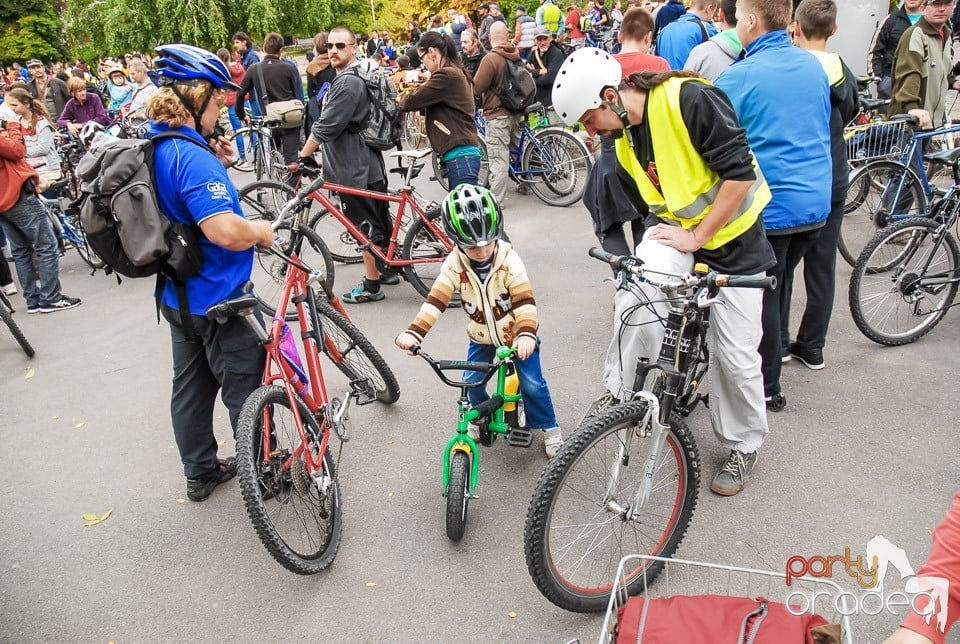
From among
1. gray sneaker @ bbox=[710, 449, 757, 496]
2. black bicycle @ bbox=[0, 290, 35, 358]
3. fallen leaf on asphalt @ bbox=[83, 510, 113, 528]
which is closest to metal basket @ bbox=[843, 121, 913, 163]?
gray sneaker @ bbox=[710, 449, 757, 496]

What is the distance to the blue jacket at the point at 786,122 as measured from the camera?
3273mm

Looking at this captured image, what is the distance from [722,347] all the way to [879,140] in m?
3.73

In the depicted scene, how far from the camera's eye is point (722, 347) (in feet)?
10.5

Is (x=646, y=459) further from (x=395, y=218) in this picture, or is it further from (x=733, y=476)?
(x=395, y=218)

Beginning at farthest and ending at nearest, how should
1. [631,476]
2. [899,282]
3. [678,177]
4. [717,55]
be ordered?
[717,55], [899,282], [678,177], [631,476]

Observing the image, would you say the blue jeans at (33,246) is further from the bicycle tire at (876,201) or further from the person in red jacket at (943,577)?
the person in red jacket at (943,577)

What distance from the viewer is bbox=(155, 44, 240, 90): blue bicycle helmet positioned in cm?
297

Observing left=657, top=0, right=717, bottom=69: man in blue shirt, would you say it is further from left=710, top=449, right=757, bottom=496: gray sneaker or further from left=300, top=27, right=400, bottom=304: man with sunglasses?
left=710, top=449, right=757, bottom=496: gray sneaker

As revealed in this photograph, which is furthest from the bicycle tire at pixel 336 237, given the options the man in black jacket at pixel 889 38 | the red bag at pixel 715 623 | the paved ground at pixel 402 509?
the man in black jacket at pixel 889 38

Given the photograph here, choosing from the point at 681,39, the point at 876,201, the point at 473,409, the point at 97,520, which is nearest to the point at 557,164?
the point at 681,39

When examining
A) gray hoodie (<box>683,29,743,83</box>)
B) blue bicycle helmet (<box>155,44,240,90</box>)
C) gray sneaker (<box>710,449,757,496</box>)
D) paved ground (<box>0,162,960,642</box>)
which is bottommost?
paved ground (<box>0,162,960,642</box>)

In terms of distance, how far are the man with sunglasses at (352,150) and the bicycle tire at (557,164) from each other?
275 cm

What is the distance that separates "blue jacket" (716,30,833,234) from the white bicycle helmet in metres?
0.84

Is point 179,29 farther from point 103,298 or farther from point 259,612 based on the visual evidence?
point 259,612
